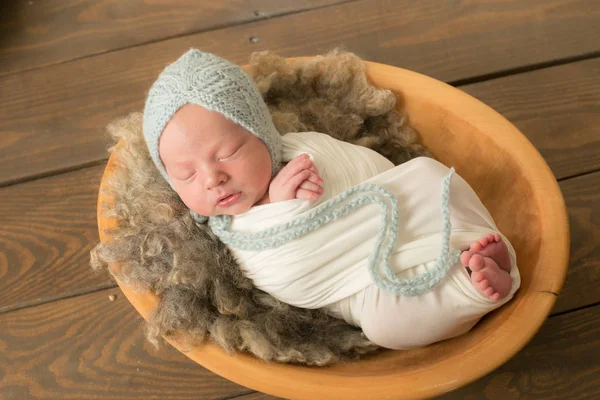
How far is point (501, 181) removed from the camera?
806 mm

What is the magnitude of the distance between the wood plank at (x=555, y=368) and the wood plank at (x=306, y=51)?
1.71 feet

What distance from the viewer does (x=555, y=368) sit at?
899mm

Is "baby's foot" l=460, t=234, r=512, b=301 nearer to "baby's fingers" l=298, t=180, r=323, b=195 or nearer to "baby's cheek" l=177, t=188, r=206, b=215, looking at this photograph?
"baby's fingers" l=298, t=180, r=323, b=195

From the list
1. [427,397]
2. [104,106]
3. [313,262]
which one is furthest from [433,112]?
[104,106]

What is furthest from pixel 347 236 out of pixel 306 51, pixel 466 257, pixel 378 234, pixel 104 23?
pixel 104 23

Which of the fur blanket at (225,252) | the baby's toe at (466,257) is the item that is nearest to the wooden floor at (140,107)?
the fur blanket at (225,252)

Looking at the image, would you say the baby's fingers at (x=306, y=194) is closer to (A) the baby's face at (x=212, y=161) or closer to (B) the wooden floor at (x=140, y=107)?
(A) the baby's face at (x=212, y=161)

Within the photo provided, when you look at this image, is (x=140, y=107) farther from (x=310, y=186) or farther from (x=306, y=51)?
(x=310, y=186)

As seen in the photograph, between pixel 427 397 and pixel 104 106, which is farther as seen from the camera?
pixel 104 106

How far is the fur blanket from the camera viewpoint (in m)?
0.69

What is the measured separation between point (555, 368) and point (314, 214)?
50cm

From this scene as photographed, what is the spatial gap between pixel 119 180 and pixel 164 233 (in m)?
0.11

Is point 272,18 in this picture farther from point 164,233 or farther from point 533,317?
point 533,317

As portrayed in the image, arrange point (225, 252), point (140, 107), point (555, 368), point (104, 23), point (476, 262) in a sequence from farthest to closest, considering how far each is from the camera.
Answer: point (104, 23) → point (140, 107) → point (555, 368) → point (225, 252) → point (476, 262)
